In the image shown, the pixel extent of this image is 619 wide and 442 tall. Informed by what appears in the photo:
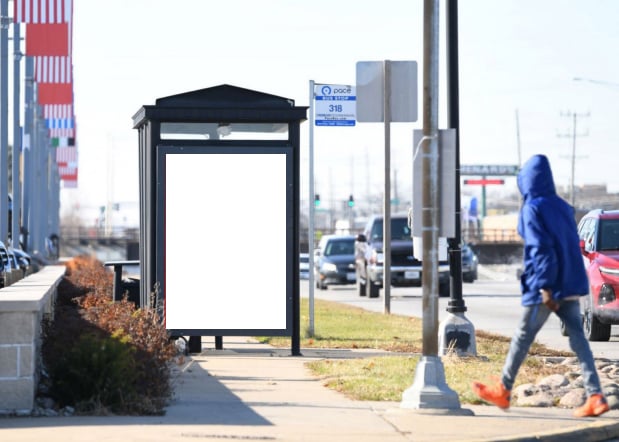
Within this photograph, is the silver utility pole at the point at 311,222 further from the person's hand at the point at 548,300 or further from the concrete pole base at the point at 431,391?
the person's hand at the point at 548,300

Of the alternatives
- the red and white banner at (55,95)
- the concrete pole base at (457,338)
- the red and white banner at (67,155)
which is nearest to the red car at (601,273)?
the concrete pole base at (457,338)

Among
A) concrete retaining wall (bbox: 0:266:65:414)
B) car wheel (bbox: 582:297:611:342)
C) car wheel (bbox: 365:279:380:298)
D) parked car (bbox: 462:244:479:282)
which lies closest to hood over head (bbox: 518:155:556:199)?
concrete retaining wall (bbox: 0:266:65:414)

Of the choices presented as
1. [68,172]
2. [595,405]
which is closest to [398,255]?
[595,405]

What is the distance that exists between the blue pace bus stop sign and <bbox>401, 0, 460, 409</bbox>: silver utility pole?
4506 mm

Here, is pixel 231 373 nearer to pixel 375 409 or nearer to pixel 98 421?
pixel 375 409

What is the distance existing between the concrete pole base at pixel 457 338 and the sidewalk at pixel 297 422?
297 cm

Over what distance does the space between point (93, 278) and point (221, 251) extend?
11376mm

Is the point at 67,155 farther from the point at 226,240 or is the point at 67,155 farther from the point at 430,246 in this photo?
the point at 430,246

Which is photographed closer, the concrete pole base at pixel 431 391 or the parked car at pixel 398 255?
the concrete pole base at pixel 431 391

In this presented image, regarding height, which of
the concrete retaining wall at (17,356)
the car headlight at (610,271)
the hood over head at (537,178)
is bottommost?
the concrete retaining wall at (17,356)

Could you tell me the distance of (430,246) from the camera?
475 inches

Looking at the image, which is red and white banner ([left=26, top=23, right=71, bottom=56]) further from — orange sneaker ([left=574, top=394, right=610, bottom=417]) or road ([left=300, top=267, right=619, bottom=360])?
orange sneaker ([left=574, top=394, right=610, bottom=417])

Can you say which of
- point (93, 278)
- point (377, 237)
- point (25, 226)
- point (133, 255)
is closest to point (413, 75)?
point (93, 278)

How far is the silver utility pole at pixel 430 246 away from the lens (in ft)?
38.6
